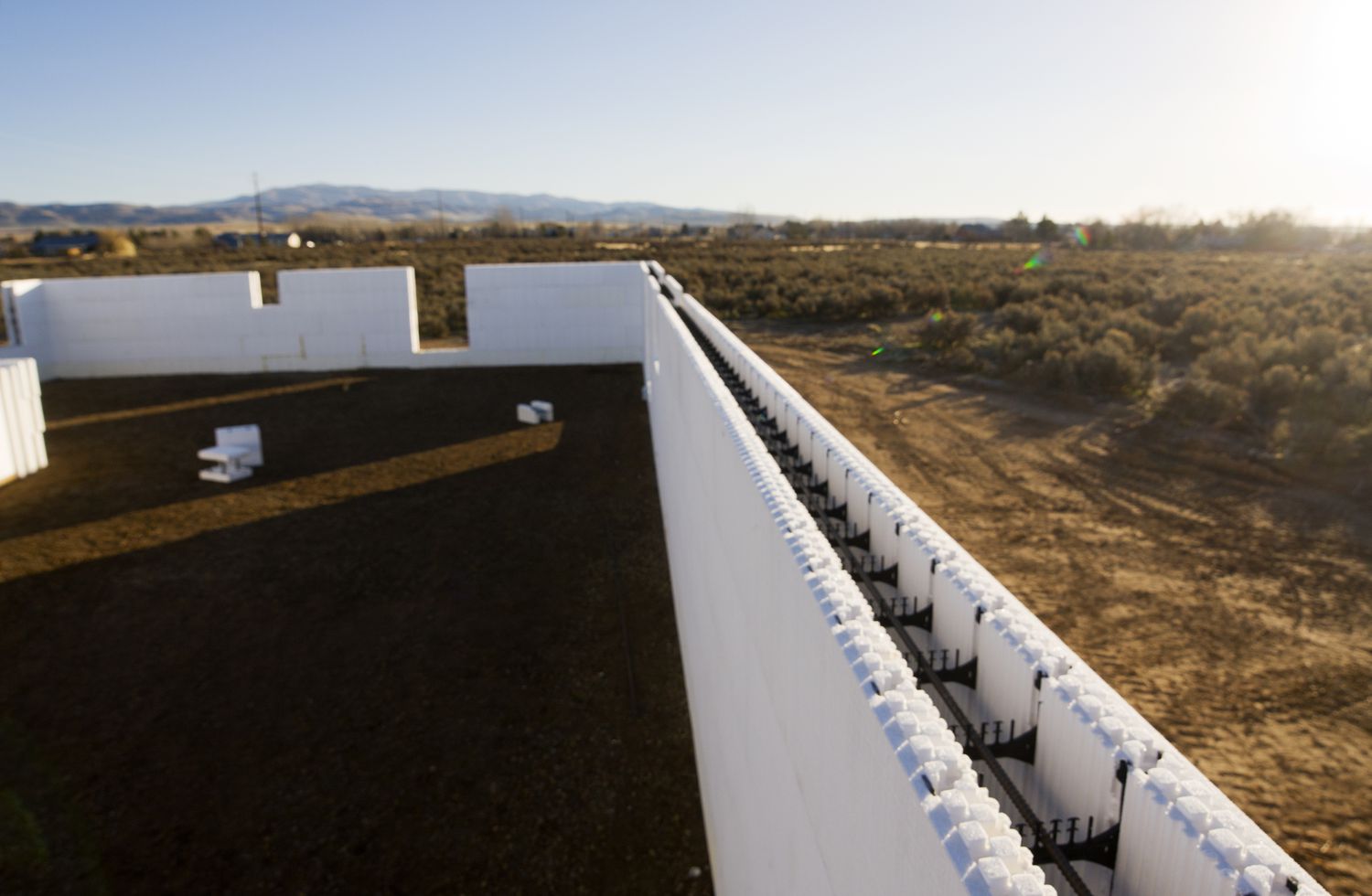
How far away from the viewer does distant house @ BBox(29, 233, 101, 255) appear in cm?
6506

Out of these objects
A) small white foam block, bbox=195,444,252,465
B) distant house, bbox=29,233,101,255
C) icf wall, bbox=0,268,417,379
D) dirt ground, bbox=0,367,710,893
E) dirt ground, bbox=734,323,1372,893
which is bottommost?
dirt ground, bbox=0,367,710,893

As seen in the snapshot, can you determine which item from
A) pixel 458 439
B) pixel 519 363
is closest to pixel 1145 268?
pixel 519 363

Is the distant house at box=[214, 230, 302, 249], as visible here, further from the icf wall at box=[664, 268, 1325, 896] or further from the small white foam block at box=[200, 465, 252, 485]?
the icf wall at box=[664, 268, 1325, 896]

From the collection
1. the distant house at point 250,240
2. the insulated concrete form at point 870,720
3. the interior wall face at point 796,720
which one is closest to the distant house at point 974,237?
the distant house at point 250,240

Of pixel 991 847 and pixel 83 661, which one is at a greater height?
pixel 991 847

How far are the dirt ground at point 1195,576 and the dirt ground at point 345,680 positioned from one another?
330cm

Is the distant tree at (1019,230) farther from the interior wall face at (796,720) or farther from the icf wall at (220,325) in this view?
the interior wall face at (796,720)

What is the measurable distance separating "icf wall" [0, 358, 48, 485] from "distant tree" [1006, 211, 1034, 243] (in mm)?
81960

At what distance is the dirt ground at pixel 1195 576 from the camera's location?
5.39 metres

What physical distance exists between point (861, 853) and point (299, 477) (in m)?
11.8

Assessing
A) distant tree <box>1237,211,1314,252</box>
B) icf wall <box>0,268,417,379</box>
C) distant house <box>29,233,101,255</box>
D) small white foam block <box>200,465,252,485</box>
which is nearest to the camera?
small white foam block <box>200,465,252,485</box>

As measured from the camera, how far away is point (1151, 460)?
11953mm

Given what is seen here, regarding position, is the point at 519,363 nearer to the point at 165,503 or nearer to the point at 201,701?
the point at 165,503

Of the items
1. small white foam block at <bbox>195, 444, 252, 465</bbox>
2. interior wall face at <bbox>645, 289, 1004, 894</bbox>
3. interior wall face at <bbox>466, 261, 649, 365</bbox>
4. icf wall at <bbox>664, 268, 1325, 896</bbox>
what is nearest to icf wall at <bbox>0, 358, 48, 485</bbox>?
small white foam block at <bbox>195, 444, 252, 465</bbox>
